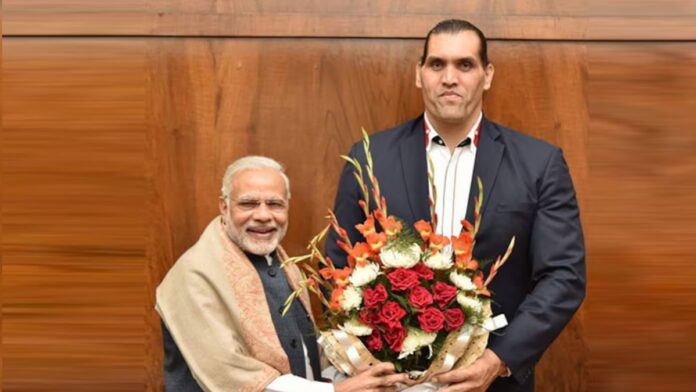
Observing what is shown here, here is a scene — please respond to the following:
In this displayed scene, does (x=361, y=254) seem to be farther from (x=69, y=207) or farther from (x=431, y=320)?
(x=69, y=207)

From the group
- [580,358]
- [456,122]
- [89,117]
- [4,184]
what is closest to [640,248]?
[580,358]

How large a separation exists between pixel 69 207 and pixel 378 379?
4.88ft

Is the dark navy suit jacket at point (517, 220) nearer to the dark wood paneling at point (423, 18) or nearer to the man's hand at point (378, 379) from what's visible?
the man's hand at point (378, 379)

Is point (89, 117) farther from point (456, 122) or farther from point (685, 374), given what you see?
point (685, 374)

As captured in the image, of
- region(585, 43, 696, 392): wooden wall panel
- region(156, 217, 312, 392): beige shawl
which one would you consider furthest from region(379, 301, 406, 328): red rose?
region(585, 43, 696, 392): wooden wall panel

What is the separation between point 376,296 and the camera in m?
2.94

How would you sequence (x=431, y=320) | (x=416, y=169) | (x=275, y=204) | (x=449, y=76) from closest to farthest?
(x=431, y=320)
(x=275, y=204)
(x=449, y=76)
(x=416, y=169)

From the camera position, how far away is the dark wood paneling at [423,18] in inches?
154

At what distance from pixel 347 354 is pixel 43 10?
1734 mm

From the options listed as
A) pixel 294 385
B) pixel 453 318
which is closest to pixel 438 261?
pixel 453 318

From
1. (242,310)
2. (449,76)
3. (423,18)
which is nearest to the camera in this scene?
(242,310)

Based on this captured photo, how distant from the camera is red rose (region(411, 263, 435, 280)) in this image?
2973 millimetres

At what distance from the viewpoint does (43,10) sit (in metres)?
3.95

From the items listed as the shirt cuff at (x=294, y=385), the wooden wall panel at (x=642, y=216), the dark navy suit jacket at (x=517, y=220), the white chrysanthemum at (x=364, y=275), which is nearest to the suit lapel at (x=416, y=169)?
the dark navy suit jacket at (x=517, y=220)
